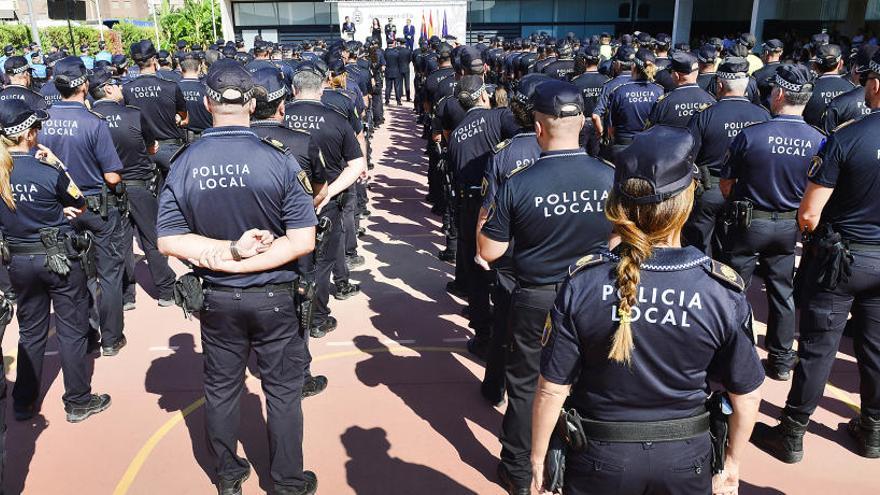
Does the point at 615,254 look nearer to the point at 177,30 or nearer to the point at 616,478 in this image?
the point at 616,478

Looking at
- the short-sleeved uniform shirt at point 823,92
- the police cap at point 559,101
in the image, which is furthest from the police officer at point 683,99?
the police cap at point 559,101

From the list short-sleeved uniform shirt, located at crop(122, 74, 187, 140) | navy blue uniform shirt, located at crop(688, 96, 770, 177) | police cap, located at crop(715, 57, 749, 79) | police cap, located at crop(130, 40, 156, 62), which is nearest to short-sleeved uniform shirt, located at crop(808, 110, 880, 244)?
navy blue uniform shirt, located at crop(688, 96, 770, 177)

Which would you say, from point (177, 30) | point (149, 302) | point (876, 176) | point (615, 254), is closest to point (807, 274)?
point (876, 176)

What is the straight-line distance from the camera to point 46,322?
4742mm

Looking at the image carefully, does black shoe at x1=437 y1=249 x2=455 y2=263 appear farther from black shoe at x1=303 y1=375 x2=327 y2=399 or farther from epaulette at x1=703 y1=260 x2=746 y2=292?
epaulette at x1=703 y1=260 x2=746 y2=292

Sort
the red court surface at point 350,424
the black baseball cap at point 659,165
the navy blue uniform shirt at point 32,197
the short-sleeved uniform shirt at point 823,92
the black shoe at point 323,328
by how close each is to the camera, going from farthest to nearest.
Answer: the short-sleeved uniform shirt at point 823,92 < the black shoe at point 323,328 < the navy blue uniform shirt at point 32,197 < the red court surface at point 350,424 < the black baseball cap at point 659,165

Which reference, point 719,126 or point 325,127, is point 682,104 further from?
point 325,127

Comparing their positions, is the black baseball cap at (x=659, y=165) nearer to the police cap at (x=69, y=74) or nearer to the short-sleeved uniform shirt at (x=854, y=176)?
the short-sleeved uniform shirt at (x=854, y=176)

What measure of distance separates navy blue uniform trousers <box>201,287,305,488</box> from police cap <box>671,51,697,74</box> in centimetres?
513

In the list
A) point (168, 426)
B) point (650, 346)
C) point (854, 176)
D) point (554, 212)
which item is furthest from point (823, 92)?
point (168, 426)

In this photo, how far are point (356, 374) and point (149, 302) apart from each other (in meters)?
3.04

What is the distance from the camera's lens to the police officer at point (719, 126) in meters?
5.74

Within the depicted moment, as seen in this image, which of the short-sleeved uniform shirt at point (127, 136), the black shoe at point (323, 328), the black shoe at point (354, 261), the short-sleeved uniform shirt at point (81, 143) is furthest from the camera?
the black shoe at point (354, 261)

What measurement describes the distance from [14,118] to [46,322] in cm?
149
